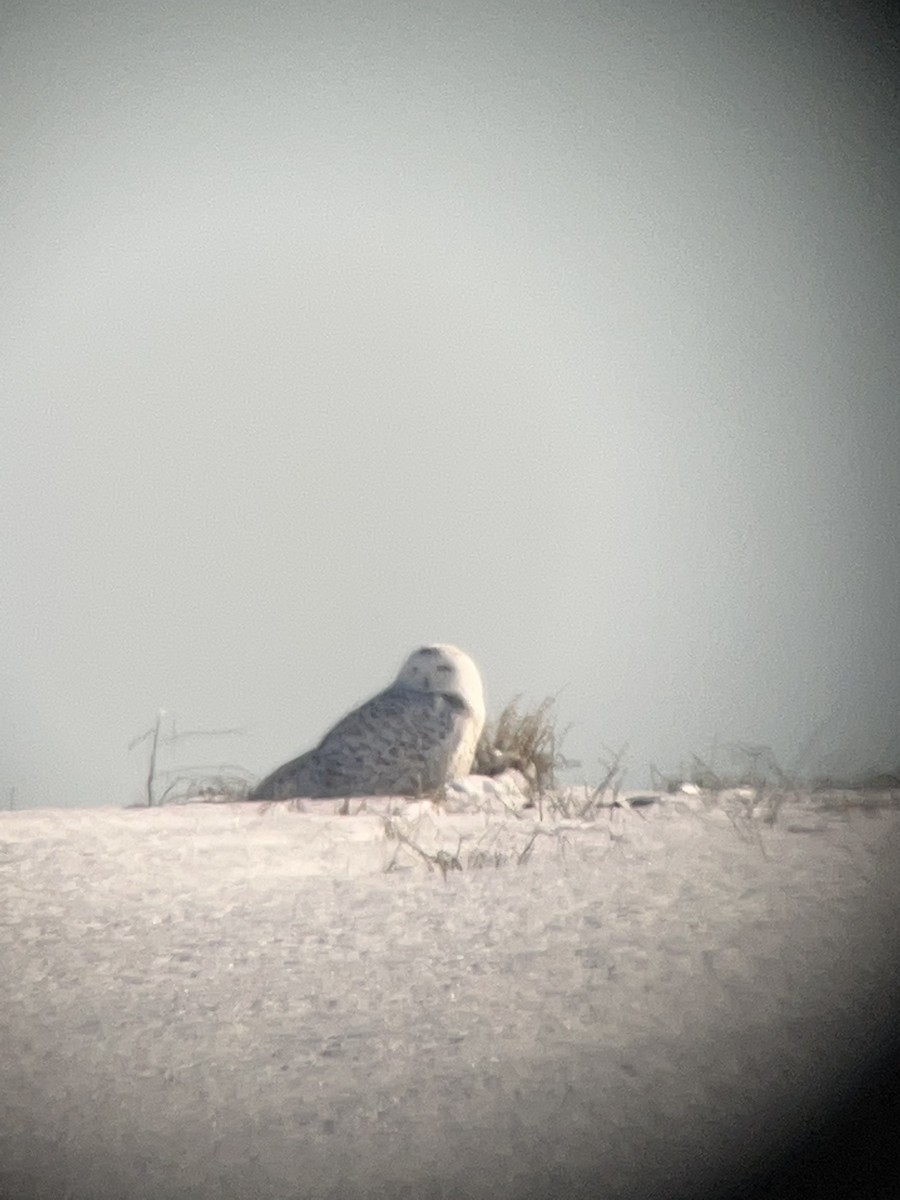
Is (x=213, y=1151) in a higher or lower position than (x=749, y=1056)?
lower

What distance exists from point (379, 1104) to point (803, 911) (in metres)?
0.95

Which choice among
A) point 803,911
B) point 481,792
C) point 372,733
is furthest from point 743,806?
point 372,733

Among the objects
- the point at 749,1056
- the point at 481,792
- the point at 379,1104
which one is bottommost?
the point at 481,792

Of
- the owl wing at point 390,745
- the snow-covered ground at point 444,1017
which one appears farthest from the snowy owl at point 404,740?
the snow-covered ground at point 444,1017

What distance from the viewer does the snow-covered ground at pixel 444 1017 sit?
1.31 metres

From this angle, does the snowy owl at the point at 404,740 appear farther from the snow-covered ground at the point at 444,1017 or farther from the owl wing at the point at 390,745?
the snow-covered ground at the point at 444,1017

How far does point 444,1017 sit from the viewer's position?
1.65 metres

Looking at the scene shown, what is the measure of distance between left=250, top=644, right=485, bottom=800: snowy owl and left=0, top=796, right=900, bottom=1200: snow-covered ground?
2.71 m

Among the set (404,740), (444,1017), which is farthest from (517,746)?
(444,1017)

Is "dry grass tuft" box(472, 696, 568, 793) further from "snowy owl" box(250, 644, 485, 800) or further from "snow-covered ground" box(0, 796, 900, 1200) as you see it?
"snow-covered ground" box(0, 796, 900, 1200)

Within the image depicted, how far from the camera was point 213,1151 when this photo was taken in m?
1.32

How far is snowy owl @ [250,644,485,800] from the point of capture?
5406 mm

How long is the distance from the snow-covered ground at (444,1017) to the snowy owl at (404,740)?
2.71 meters

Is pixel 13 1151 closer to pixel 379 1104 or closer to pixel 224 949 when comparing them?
pixel 379 1104
